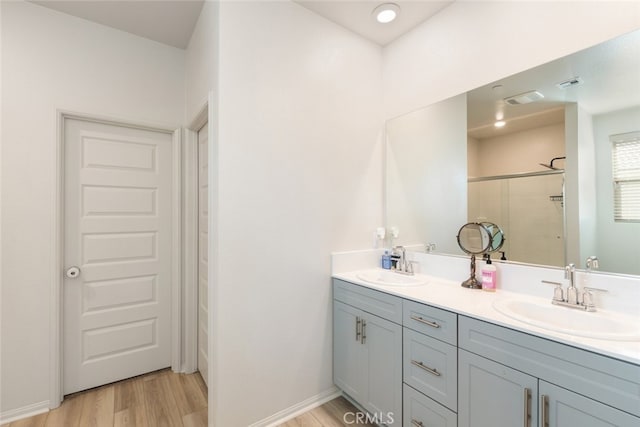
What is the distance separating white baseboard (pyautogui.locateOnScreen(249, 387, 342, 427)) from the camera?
176 centimetres

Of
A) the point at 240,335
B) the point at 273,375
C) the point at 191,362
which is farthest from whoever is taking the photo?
the point at 191,362

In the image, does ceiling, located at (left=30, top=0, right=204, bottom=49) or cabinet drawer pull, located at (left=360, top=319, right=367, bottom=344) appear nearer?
cabinet drawer pull, located at (left=360, top=319, right=367, bottom=344)

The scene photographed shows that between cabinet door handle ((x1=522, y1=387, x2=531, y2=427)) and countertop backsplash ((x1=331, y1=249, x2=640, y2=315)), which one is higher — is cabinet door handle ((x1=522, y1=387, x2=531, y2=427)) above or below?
below

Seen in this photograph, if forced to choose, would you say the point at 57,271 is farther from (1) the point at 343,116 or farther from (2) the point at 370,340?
(1) the point at 343,116

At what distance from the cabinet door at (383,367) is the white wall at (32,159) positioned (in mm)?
2124

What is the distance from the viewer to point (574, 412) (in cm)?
96

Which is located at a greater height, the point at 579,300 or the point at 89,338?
the point at 579,300

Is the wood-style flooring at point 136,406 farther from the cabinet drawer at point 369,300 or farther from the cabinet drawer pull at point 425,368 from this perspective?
the cabinet drawer pull at point 425,368

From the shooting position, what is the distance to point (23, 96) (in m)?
1.84

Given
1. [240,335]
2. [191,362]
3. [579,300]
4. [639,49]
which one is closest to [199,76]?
[240,335]

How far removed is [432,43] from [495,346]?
1958mm

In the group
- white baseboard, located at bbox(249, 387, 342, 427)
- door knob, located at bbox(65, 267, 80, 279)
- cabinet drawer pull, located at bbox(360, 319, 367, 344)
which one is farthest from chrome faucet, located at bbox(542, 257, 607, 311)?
door knob, located at bbox(65, 267, 80, 279)

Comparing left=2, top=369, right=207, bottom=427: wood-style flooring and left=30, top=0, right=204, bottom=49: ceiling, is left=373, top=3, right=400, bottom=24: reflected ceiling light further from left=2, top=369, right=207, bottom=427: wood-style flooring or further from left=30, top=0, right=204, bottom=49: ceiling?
left=2, top=369, right=207, bottom=427: wood-style flooring

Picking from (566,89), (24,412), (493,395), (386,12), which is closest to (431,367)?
(493,395)
